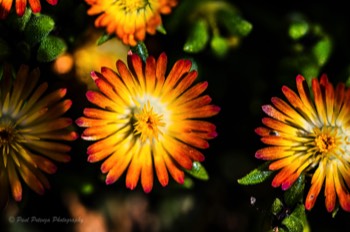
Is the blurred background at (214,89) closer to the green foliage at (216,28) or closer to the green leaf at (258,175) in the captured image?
the green foliage at (216,28)

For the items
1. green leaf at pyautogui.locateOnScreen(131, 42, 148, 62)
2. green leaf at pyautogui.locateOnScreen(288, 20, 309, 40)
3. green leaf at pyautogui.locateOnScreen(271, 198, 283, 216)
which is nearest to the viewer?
green leaf at pyautogui.locateOnScreen(271, 198, 283, 216)

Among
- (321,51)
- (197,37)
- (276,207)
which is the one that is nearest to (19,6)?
(197,37)

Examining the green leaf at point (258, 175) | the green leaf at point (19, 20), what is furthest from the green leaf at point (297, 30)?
the green leaf at point (19, 20)

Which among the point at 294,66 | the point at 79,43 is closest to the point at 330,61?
the point at 294,66

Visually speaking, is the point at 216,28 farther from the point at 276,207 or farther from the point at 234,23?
the point at 276,207

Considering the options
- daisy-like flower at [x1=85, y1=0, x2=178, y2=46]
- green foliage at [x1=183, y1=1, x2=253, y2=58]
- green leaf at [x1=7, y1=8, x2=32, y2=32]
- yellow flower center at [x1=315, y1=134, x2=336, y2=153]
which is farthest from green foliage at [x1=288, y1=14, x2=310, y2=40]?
green leaf at [x1=7, y1=8, x2=32, y2=32]

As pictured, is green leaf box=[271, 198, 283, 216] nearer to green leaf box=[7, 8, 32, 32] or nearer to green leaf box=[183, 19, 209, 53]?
green leaf box=[183, 19, 209, 53]
